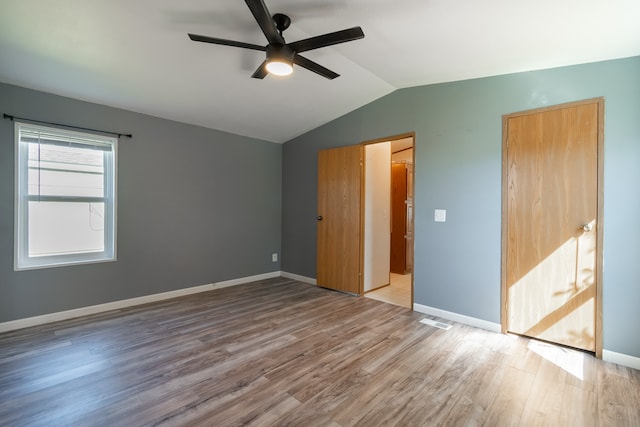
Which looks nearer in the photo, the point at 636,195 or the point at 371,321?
the point at 636,195

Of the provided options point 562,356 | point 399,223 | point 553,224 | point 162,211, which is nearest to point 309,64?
point 553,224

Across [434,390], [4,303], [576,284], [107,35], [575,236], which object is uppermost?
[107,35]

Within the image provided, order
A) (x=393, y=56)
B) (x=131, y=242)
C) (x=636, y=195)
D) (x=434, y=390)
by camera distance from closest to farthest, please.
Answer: (x=434, y=390) → (x=636, y=195) → (x=393, y=56) → (x=131, y=242)

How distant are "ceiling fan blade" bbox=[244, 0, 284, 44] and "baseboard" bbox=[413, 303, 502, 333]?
3.02 meters

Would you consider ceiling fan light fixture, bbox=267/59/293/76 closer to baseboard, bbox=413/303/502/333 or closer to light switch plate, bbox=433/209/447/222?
light switch plate, bbox=433/209/447/222

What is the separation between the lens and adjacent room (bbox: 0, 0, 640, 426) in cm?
191

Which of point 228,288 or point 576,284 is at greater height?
point 576,284

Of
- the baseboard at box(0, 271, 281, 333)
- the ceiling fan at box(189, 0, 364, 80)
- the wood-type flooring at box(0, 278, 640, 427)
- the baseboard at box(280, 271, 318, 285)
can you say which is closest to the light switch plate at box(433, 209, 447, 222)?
the wood-type flooring at box(0, 278, 640, 427)

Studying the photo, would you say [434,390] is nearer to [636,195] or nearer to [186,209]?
[636,195]

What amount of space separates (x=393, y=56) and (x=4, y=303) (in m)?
4.33

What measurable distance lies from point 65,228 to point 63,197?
0.34 metres

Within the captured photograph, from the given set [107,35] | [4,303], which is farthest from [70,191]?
[107,35]

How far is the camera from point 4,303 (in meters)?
2.76

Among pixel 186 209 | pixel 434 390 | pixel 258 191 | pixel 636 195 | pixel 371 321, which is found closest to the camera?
pixel 434 390
